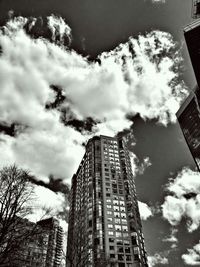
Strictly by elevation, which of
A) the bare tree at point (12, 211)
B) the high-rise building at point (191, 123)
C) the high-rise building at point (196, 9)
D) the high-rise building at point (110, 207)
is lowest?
the bare tree at point (12, 211)

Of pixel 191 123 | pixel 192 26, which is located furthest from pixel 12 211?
pixel 191 123

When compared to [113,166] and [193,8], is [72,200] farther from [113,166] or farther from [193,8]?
[193,8]

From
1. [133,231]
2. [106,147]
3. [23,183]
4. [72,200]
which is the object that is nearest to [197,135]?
[106,147]

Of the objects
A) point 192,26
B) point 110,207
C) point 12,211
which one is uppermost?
point 192,26

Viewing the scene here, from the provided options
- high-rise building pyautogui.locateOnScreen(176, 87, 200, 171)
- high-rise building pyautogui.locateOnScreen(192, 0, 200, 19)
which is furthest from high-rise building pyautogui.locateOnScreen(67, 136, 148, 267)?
high-rise building pyautogui.locateOnScreen(192, 0, 200, 19)

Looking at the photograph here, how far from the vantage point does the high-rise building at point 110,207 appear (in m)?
72.2

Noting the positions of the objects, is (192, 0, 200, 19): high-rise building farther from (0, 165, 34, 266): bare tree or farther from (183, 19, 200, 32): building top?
(0, 165, 34, 266): bare tree

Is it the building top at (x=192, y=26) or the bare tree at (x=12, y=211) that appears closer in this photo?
the bare tree at (x=12, y=211)

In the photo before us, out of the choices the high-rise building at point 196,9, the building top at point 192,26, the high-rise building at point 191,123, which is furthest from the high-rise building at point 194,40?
the high-rise building at point 191,123

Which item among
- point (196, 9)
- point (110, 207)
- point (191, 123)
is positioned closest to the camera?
point (196, 9)

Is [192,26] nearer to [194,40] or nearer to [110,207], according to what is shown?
[194,40]

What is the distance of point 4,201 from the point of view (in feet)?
50.3

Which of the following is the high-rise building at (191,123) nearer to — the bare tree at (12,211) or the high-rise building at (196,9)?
the high-rise building at (196,9)

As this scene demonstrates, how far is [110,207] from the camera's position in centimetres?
8381
